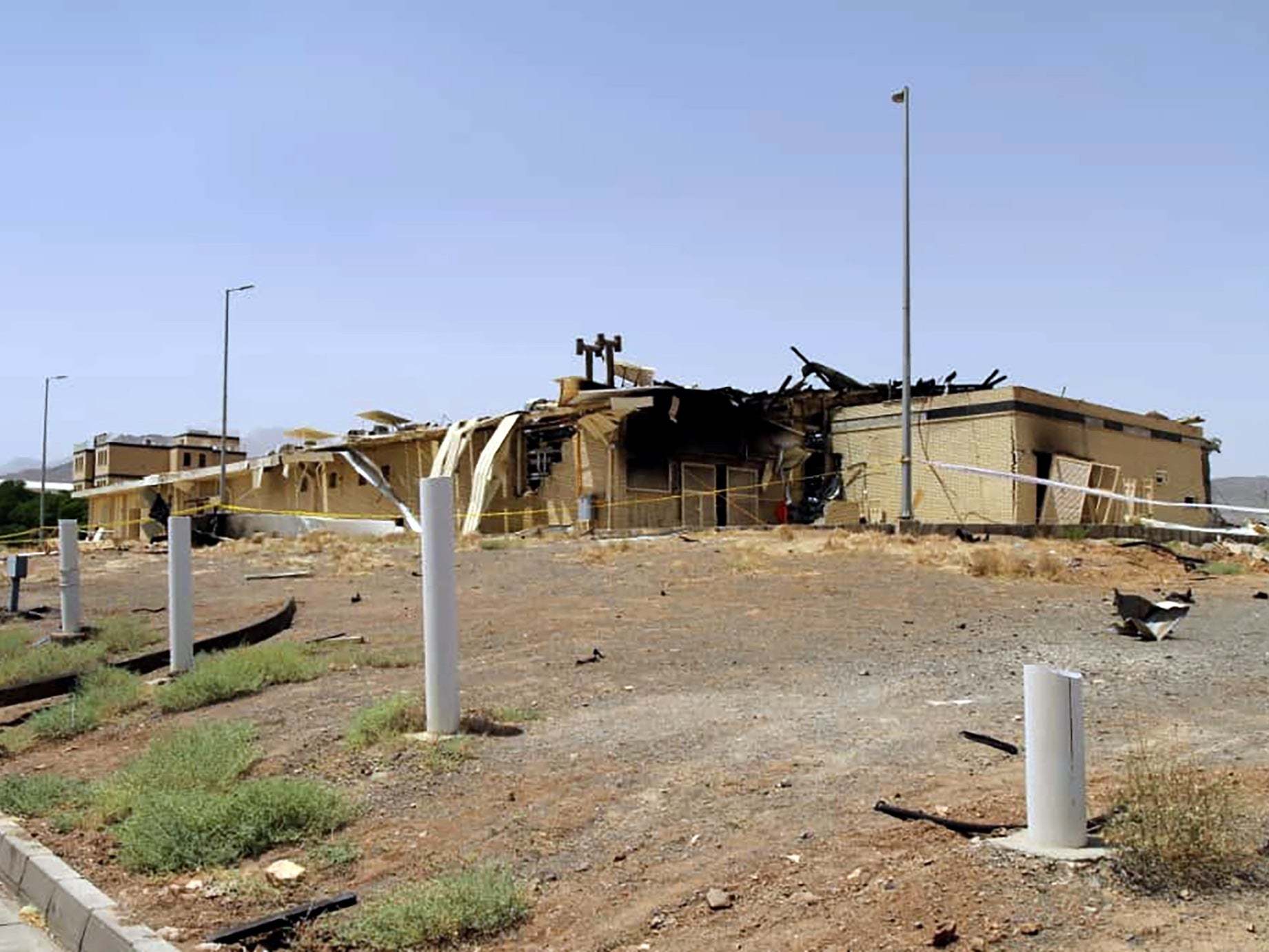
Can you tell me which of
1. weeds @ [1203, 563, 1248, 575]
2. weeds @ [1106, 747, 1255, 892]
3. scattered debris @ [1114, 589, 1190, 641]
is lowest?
weeds @ [1106, 747, 1255, 892]

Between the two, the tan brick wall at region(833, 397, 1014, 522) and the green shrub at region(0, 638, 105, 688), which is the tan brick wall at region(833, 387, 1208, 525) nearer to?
the tan brick wall at region(833, 397, 1014, 522)

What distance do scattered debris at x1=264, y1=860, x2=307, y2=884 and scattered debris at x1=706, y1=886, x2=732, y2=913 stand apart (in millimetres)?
2284

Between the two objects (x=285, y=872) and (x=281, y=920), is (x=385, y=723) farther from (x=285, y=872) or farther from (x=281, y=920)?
(x=281, y=920)

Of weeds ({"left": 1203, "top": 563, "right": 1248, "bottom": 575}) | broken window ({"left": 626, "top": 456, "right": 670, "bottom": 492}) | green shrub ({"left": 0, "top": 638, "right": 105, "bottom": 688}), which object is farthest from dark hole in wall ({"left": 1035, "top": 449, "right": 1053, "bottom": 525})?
green shrub ({"left": 0, "top": 638, "right": 105, "bottom": 688})

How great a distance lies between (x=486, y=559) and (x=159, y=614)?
19.1 feet

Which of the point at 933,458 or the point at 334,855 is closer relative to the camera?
the point at 334,855

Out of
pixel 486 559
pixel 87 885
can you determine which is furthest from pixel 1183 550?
pixel 87 885

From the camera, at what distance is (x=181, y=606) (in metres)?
12.1

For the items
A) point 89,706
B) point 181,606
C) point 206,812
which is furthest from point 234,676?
point 206,812

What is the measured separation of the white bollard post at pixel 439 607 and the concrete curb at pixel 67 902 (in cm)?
245

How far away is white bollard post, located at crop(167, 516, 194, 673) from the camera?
39.7 ft

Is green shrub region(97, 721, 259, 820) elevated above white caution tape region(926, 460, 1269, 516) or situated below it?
below

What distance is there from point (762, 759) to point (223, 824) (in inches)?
122

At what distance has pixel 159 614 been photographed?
18.4 meters
